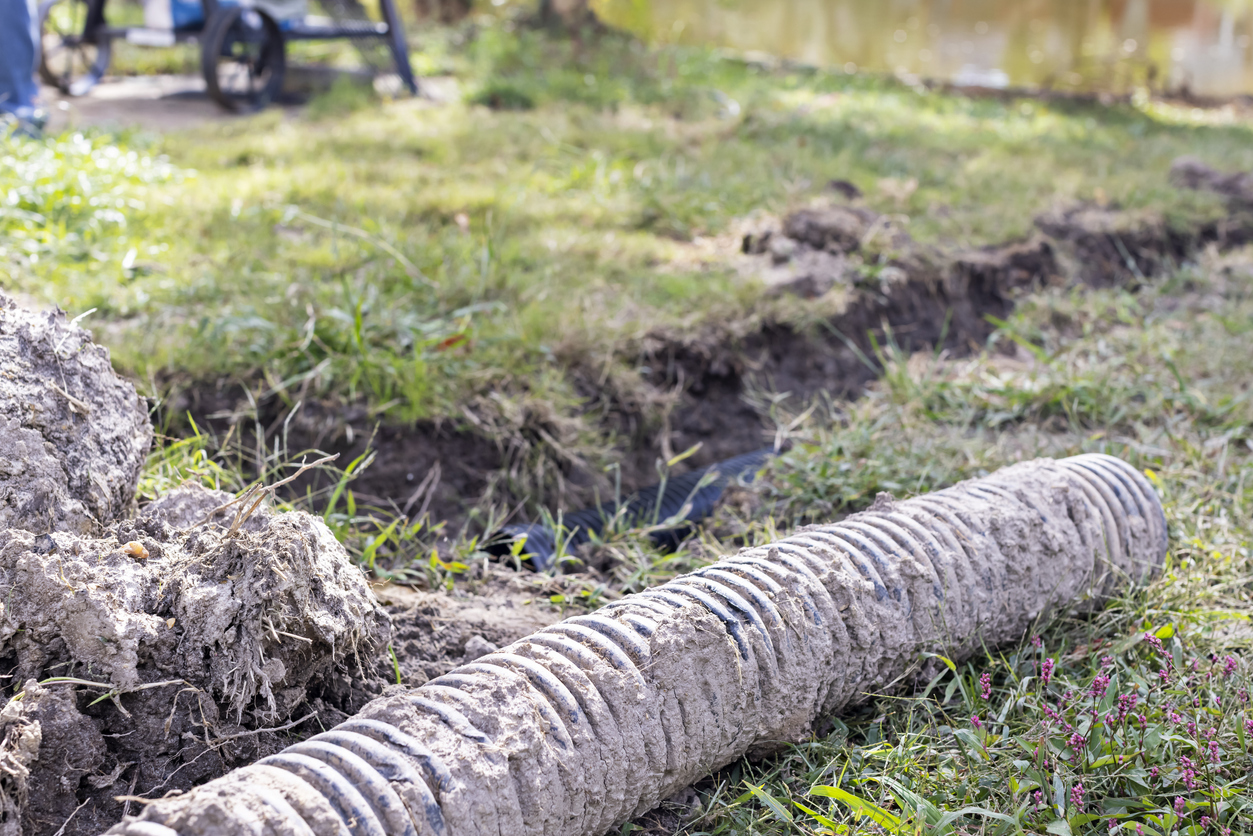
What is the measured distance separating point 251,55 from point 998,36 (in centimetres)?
1345

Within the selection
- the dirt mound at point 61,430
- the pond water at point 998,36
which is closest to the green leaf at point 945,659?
the dirt mound at point 61,430

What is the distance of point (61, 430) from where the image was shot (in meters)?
1.82

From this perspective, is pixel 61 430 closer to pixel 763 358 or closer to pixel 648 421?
pixel 648 421

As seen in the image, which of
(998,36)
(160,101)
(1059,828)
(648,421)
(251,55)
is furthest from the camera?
(998,36)

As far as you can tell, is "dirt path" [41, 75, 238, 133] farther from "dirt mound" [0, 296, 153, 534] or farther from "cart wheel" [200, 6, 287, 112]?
"dirt mound" [0, 296, 153, 534]

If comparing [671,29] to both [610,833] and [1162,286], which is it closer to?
[1162,286]

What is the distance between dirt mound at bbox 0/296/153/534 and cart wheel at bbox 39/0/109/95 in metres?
5.30

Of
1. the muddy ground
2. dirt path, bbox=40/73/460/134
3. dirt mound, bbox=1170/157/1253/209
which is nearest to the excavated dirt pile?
the muddy ground

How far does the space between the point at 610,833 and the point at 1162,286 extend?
158 inches

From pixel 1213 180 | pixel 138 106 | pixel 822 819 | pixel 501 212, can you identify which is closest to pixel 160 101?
pixel 138 106

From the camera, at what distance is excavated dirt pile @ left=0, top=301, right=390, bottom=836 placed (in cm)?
146

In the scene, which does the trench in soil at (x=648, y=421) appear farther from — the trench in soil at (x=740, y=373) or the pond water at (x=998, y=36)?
the pond water at (x=998, y=36)

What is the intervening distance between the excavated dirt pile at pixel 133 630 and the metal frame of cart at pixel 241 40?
16.4 ft

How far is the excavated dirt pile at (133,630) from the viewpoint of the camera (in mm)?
1465
